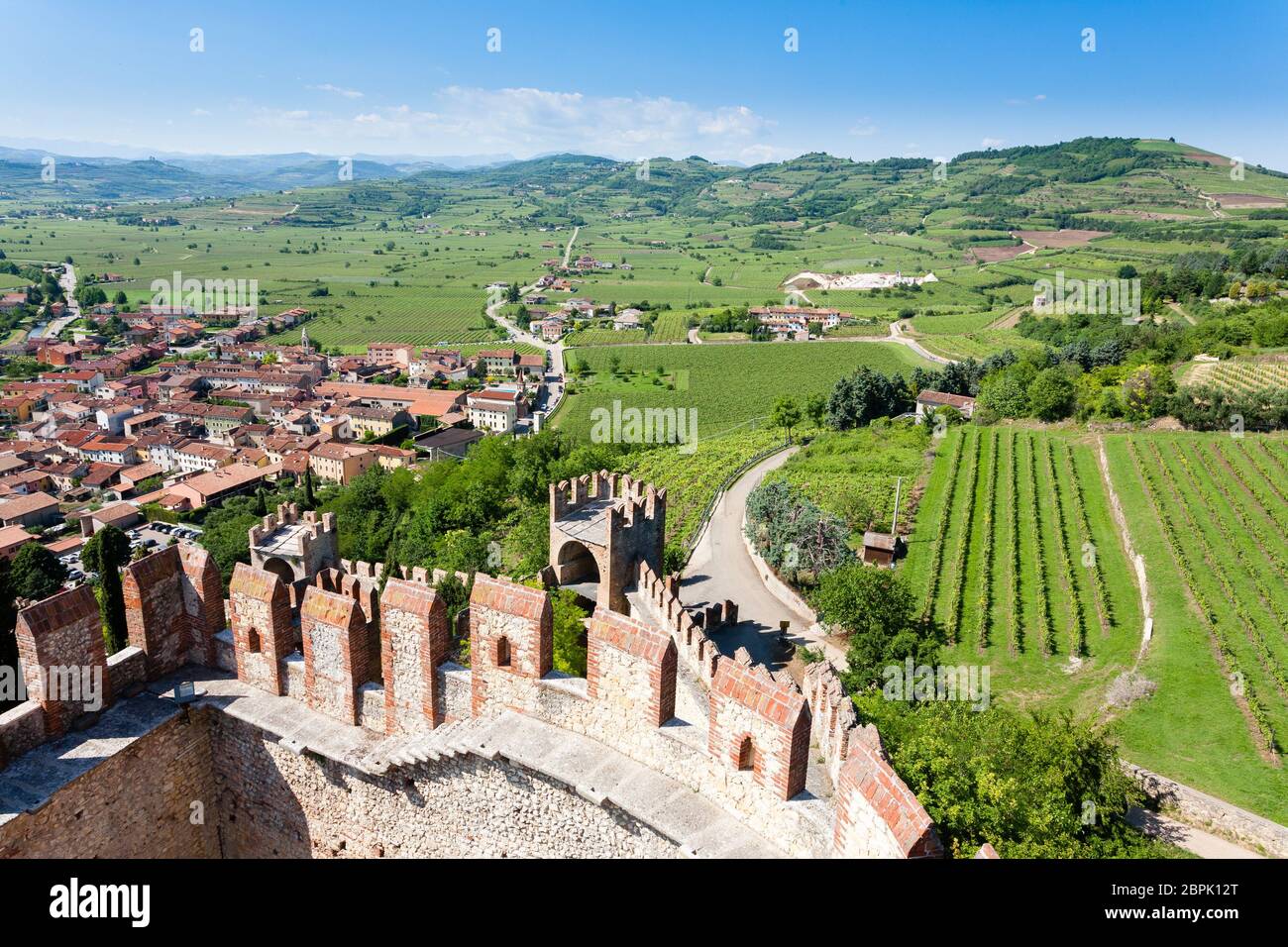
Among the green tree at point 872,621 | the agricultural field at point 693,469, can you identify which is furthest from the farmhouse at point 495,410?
the green tree at point 872,621

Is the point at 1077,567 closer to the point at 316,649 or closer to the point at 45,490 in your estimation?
the point at 316,649

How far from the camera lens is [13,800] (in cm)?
954

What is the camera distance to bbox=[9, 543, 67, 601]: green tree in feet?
180

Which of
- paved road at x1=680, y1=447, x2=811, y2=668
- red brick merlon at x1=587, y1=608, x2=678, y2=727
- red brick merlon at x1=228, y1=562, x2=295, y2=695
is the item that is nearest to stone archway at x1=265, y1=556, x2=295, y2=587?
paved road at x1=680, y1=447, x2=811, y2=668

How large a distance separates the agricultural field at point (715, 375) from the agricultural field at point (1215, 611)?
147 feet

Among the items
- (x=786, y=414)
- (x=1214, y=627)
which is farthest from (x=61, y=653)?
(x=786, y=414)

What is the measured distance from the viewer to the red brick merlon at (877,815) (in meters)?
6.68

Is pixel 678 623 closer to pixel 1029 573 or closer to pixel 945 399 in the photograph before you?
pixel 1029 573

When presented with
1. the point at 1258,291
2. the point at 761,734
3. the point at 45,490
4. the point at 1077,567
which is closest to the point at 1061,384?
the point at 1077,567

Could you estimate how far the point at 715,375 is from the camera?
118m

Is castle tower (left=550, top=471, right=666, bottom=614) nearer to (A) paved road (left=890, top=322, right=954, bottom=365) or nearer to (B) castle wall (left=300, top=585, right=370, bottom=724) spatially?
(B) castle wall (left=300, top=585, right=370, bottom=724)

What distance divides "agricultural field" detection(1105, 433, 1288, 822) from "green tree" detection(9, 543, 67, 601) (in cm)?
6219

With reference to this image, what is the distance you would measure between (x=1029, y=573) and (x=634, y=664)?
35.2 meters
